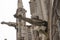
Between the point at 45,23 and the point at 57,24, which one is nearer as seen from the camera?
the point at 57,24

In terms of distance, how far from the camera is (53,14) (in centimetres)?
880

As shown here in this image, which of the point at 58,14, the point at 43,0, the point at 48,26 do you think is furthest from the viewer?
the point at 43,0

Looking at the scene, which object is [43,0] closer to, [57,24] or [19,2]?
[57,24]

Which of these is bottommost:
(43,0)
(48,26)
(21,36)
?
(21,36)

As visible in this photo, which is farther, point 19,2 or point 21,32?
point 21,32

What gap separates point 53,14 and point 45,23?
1.57 meters

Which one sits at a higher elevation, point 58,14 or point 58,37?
point 58,14

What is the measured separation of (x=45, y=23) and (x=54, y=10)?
1.75 metres

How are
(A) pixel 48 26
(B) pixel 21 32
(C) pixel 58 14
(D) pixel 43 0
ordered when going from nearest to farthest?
(C) pixel 58 14, (A) pixel 48 26, (D) pixel 43 0, (B) pixel 21 32

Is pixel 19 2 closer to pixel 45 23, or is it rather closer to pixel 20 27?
pixel 20 27


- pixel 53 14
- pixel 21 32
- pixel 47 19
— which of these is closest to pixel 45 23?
pixel 47 19

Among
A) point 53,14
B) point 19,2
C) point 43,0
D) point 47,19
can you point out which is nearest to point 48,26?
point 47,19

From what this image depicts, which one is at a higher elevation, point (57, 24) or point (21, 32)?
point (57, 24)

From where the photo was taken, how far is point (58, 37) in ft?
28.3
